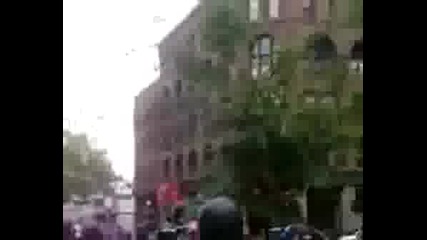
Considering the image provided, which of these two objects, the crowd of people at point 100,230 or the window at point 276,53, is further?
the window at point 276,53

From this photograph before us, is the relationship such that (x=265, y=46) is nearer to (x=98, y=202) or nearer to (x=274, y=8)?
(x=274, y=8)

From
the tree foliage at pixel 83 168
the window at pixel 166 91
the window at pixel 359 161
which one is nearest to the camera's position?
the window at pixel 359 161

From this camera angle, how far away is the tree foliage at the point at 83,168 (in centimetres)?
117

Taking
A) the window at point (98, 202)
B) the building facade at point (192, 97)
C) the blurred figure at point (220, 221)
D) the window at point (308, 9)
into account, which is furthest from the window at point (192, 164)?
A: the window at point (308, 9)

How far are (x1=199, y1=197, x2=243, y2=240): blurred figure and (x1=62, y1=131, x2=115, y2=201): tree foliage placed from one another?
Answer: 0.81 ft

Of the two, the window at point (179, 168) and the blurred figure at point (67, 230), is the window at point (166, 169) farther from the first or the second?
the blurred figure at point (67, 230)

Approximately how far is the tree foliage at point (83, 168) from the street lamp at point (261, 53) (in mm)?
447

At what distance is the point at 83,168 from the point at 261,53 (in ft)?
1.74

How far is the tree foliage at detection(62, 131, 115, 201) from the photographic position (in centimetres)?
117

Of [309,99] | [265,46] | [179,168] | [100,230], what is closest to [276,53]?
[265,46]

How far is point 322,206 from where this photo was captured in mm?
1366
